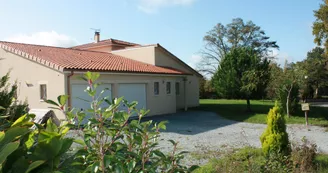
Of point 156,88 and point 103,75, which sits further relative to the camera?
point 156,88

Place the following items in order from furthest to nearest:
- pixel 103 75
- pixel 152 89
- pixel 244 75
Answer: pixel 244 75
pixel 152 89
pixel 103 75

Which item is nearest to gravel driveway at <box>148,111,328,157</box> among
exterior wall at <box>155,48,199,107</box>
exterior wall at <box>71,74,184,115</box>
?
exterior wall at <box>71,74,184,115</box>

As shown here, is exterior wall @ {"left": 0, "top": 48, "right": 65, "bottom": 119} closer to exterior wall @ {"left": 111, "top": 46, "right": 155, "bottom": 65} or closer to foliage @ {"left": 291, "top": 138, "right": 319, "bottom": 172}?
exterior wall @ {"left": 111, "top": 46, "right": 155, "bottom": 65}

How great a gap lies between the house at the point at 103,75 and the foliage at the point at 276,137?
278 inches

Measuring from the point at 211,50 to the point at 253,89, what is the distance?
35.1 m

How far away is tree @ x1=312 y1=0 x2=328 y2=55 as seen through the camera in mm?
23766

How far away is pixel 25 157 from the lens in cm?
131

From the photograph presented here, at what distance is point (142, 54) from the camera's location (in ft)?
73.5

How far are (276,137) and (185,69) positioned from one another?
18893 millimetres

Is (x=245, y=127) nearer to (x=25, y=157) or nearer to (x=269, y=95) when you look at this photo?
(x=269, y=95)

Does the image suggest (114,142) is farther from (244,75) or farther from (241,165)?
(244,75)

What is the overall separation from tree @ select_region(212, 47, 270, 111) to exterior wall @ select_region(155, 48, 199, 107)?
4101 mm

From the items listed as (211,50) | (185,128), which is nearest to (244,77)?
(185,128)

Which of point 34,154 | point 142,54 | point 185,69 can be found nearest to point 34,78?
point 142,54
